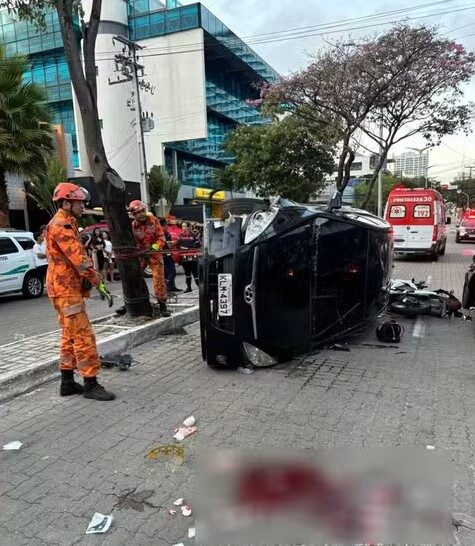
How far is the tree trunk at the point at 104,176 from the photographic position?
630 cm

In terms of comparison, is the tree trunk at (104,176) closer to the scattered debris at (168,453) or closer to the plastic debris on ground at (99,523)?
the scattered debris at (168,453)

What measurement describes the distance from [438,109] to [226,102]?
29.8 meters

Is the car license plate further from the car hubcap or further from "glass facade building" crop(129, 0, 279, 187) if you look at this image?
"glass facade building" crop(129, 0, 279, 187)

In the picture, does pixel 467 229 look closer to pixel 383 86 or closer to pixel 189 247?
pixel 383 86

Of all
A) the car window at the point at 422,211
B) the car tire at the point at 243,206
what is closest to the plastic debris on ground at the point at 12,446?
the car tire at the point at 243,206

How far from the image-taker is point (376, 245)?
6.40 metres

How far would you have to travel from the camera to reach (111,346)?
5.86 meters

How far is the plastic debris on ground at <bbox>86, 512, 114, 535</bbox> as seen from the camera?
2.56 meters

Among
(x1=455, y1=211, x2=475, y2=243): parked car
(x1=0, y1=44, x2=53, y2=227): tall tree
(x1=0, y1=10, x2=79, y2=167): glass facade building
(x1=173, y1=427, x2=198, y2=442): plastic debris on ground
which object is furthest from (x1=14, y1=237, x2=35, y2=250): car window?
(x1=0, y1=10, x2=79, y2=167): glass facade building

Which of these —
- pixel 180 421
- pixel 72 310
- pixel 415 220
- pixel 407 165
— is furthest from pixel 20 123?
pixel 407 165

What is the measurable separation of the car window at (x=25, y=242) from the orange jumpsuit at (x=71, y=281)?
8.26 m

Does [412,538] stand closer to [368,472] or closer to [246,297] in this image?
[368,472]

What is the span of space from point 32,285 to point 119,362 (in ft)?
25.7

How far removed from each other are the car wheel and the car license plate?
28.8 ft
